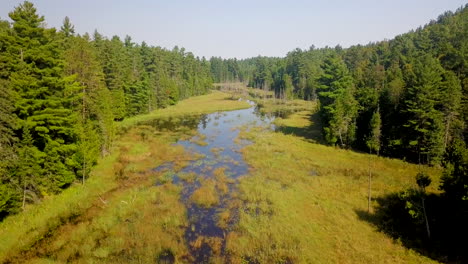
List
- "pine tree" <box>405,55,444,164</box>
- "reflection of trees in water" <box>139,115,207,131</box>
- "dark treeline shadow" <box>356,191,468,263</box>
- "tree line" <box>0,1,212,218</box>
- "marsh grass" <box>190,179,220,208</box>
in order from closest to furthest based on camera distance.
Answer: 1. "dark treeline shadow" <box>356,191,468,263</box>
2. "tree line" <box>0,1,212,218</box>
3. "marsh grass" <box>190,179,220,208</box>
4. "pine tree" <box>405,55,444,164</box>
5. "reflection of trees in water" <box>139,115,207,131</box>

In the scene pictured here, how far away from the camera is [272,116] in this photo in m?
89.2

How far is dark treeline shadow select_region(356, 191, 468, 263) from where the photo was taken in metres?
19.4

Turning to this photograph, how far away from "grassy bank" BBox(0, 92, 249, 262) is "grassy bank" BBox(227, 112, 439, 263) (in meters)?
7.04

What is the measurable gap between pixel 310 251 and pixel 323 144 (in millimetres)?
36418

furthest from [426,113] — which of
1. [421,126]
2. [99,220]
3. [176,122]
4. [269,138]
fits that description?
[176,122]

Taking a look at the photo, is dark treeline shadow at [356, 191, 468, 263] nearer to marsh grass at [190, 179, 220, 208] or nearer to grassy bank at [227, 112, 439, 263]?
grassy bank at [227, 112, 439, 263]

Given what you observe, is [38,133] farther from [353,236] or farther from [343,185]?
[343,185]

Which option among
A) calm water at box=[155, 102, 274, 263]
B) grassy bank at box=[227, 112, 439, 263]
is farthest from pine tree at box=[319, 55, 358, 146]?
calm water at box=[155, 102, 274, 263]

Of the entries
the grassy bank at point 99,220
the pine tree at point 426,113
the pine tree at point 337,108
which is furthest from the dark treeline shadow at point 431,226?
the pine tree at point 337,108

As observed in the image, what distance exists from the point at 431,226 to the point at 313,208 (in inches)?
380

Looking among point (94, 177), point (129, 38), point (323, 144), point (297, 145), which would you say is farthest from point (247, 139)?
point (129, 38)

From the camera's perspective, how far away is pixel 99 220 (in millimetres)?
23516

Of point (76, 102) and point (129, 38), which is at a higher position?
point (129, 38)

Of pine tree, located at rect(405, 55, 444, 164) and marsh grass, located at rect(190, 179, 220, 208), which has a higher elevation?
pine tree, located at rect(405, 55, 444, 164)
